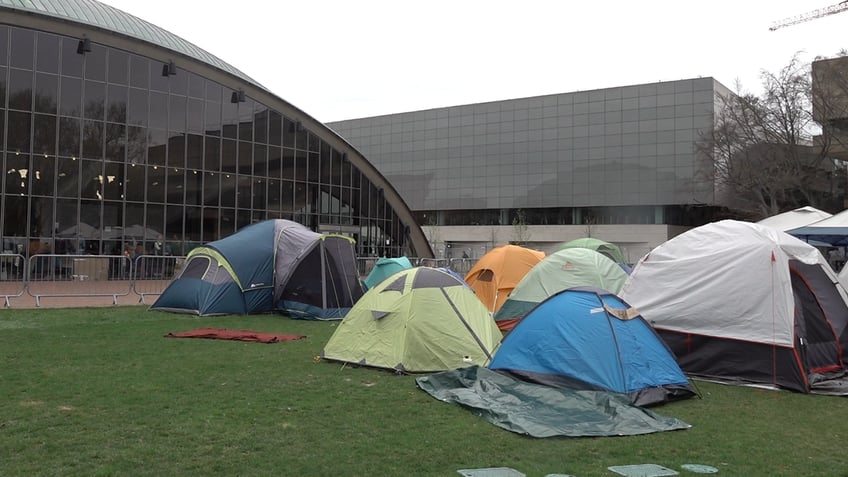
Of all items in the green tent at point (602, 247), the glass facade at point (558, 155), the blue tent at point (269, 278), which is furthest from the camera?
the glass facade at point (558, 155)

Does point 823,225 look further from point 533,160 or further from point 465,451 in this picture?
point 533,160

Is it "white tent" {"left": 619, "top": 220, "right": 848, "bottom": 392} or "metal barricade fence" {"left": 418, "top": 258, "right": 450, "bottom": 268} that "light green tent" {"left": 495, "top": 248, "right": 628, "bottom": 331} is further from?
"metal barricade fence" {"left": 418, "top": 258, "right": 450, "bottom": 268}

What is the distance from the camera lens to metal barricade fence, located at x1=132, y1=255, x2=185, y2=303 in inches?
778

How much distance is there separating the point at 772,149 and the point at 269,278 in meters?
33.1

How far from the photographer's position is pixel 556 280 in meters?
13.3

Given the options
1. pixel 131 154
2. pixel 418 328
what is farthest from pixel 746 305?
pixel 131 154

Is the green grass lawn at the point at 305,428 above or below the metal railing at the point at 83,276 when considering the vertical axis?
below

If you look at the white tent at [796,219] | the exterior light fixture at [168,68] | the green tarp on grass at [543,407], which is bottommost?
the green tarp on grass at [543,407]

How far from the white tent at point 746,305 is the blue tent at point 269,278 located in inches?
332

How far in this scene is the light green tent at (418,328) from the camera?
924 centimetres

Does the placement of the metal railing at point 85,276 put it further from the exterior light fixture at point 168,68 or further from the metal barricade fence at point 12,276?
the exterior light fixture at point 168,68

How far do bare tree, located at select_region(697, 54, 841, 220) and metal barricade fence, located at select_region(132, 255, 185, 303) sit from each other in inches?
1323

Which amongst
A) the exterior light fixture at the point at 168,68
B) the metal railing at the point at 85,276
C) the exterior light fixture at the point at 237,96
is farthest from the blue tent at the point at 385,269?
the exterior light fixture at the point at 168,68

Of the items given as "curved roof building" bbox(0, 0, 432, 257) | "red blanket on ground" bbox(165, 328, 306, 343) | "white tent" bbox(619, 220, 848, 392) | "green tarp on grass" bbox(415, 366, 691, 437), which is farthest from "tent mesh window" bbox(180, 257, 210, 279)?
"curved roof building" bbox(0, 0, 432, 257)
